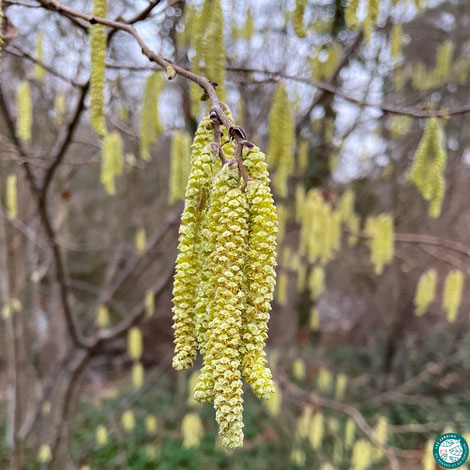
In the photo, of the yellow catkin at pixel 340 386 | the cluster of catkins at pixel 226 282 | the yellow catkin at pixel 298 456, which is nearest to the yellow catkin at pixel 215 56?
the cluster of catkins at pixel 226 282

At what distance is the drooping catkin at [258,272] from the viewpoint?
64cm

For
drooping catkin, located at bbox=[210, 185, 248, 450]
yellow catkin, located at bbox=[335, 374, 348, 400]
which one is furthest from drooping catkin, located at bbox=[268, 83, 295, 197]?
yellow catkin, located at bbox=[335, 374, 348, 400]

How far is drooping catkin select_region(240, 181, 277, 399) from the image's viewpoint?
64 cm

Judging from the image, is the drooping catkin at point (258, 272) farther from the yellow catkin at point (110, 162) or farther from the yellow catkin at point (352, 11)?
the yellow catkin at point (110, 162)

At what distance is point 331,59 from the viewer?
315 centimetres

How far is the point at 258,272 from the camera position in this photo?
Answer: 0.65m

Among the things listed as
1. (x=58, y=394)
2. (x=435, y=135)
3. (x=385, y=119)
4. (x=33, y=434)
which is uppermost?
(x=385, y=119)

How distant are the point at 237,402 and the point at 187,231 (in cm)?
29

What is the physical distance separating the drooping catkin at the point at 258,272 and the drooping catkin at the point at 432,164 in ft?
4.29

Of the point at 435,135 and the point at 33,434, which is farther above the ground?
the point at 435,135

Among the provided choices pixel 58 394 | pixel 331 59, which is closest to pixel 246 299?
pixel 331 59

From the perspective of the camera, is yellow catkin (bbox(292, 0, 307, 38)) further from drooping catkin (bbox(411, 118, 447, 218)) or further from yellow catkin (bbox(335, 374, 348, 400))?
yellow catkin (bbox(335, 374, 348, 400))

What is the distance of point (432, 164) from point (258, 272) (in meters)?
1.44

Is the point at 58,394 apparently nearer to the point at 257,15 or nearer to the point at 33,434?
the point at 33,434
